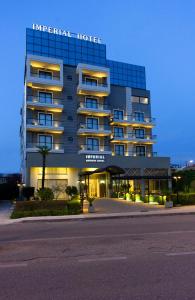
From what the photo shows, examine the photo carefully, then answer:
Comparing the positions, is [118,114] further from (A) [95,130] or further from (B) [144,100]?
(A) [95,130]

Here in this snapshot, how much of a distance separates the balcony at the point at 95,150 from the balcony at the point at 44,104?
6624 mm

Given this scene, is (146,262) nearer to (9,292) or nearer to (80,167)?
(9,292)

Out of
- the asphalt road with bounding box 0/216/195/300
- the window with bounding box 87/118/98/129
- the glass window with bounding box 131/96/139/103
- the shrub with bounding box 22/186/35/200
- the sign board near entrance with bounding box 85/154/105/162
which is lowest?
the asphalt road with bounding box 0/216/195/300

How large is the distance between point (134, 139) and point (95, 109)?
29.4 feet

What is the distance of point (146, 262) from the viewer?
780 cm

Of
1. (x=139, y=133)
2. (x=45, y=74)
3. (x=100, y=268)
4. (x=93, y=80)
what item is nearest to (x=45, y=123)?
(x=45, y=74)

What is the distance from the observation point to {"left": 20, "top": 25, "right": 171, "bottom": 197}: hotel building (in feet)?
149

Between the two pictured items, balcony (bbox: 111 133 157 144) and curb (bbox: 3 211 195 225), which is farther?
balcony (bbox: 111 133 157 144)

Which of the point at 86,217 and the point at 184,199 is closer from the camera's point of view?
the point at 86,217

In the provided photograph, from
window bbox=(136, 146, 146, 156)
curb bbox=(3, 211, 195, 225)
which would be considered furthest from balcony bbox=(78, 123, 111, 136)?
curb bbox=(3, 211, 195, 225)

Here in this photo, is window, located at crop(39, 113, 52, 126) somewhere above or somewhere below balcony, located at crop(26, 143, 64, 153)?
above

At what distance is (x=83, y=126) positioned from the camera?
49531 millimetres

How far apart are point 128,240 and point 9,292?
5.97 meters

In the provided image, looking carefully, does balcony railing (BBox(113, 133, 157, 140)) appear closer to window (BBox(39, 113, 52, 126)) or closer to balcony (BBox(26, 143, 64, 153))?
balcony (BBox(26, 143, 64, 153))
